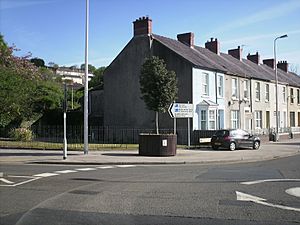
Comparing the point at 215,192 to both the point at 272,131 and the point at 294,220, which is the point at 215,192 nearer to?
the point at 294,220

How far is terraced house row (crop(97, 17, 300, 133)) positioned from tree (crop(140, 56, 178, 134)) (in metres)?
8.36

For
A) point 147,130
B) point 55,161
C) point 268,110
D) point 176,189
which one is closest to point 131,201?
point 176,189

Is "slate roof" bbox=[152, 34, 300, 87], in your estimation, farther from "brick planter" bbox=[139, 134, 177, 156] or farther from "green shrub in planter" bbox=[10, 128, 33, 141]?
"green shrub in planter" bbox=[10, 128, 33, 141]

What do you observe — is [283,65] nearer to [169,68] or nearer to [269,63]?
[269,63]

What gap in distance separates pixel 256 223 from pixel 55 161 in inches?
563

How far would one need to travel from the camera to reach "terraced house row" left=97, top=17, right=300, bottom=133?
35406mm

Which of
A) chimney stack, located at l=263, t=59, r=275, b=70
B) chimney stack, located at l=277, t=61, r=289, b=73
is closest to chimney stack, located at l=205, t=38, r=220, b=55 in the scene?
chimney stack, located at l=263, t=59, r=275, b=70

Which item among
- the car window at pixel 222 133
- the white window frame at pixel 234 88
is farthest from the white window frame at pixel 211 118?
the car window at pixel 222 133

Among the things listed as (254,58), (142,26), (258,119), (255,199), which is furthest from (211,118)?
(255,199)

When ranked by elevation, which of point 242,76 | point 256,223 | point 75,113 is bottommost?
point 256,223

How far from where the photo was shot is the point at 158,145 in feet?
75.4

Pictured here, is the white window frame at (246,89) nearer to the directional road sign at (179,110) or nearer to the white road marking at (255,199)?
the directional road sign at (179,110)

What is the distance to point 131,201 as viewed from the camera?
9531 mm

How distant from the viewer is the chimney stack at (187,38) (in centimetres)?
4076
